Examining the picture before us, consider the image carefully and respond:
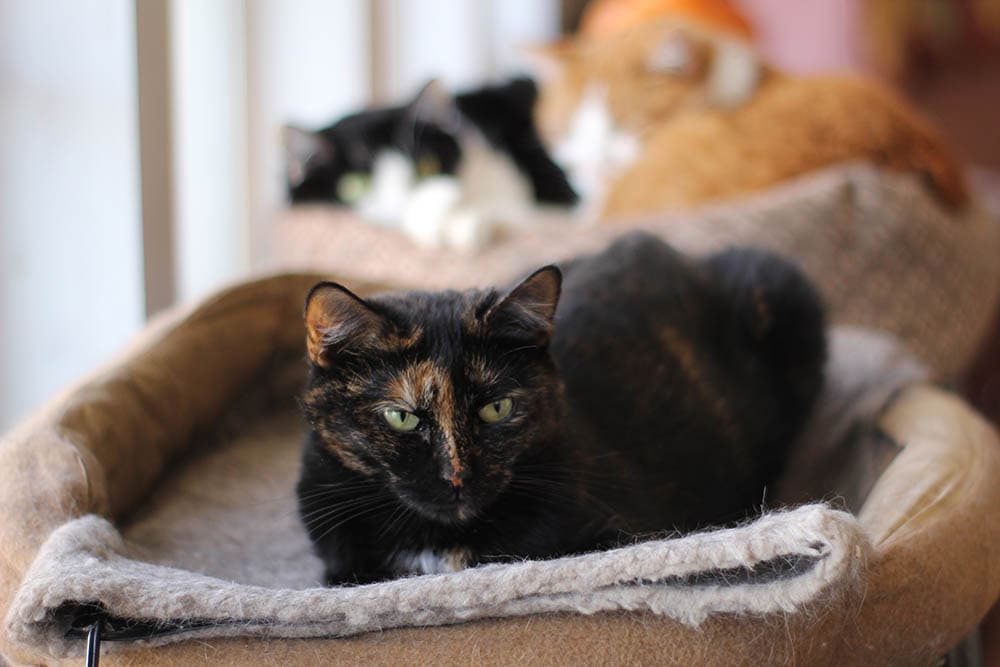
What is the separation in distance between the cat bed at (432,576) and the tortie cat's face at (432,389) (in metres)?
0.10

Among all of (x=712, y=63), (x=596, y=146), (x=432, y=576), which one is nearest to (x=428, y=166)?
(x=596, y=146)

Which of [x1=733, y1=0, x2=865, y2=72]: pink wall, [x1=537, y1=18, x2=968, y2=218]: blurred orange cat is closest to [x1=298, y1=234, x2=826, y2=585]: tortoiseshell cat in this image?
[x1=537, y1=18, x2=968, y2=218]: blurred orange cat

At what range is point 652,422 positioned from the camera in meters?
1.08

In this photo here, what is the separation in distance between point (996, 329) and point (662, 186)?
886mm

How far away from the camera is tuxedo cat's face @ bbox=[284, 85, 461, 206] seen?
2.16 metres

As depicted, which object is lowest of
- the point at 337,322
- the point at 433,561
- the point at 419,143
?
the point at 433,561

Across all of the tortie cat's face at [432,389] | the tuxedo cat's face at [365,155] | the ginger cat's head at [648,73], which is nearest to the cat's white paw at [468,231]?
the tuxedo cat's face at [365,155]

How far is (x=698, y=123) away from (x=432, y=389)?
1.40 meters

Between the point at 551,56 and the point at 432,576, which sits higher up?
the point at 551,56

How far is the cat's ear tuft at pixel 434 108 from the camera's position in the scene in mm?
2193

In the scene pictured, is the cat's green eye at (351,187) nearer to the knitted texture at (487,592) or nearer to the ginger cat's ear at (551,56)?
the ginger cat's ear at (551,56)

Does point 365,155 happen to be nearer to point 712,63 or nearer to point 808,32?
point 712,63

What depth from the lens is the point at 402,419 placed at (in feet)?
2.70

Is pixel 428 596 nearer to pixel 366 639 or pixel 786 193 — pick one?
pixel 366 639
